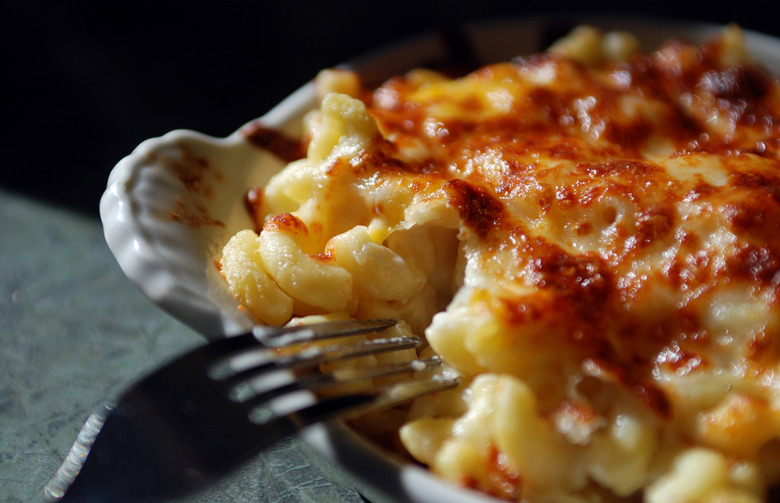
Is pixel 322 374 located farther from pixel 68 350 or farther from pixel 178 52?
pixel 178 52

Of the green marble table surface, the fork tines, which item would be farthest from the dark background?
the fork tines

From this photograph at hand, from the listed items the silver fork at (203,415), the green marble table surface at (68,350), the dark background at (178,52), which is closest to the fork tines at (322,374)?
the silver fork at (203,415)

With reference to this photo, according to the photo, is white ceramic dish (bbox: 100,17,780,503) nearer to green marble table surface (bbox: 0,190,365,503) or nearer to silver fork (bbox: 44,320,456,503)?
silver fork (bbox: 44,320,456,503)

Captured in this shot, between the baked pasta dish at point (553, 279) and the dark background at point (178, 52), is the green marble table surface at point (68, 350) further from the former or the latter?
the dark background at point (178, 52)

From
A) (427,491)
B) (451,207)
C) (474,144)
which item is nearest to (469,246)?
(451,207)

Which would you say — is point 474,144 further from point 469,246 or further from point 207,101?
point 207,101

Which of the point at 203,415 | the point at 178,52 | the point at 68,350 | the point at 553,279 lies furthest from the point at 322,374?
the point at 178,52
